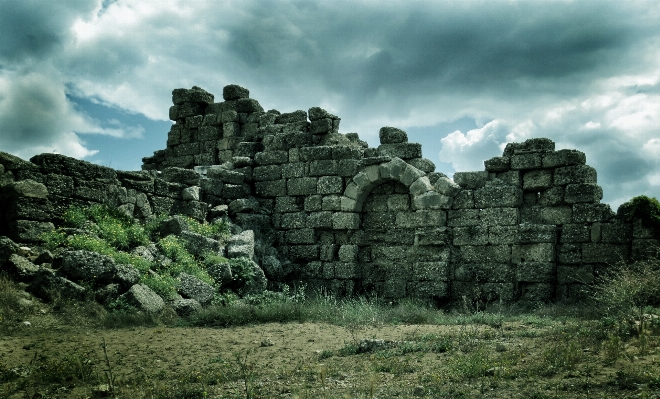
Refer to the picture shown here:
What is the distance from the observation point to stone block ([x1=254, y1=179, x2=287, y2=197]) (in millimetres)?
14938

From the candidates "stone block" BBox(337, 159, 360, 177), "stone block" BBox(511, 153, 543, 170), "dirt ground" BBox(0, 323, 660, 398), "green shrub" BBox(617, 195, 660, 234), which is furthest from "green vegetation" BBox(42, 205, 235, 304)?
"green shrub" BBox(617, 195, 660, 234)

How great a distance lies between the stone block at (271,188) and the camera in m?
14.9

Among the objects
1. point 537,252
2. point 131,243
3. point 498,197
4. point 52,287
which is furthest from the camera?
point 498,197

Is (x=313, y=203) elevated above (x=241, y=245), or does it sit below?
above

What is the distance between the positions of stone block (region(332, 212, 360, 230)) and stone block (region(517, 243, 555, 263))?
3775 millimetres

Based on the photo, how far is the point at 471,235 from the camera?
1266 cm

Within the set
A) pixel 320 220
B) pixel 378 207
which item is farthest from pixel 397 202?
pixel 320 220

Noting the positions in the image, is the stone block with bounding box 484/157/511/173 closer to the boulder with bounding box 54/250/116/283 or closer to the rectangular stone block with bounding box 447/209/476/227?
the rectangular stone block with bounding box 447/209/476/227

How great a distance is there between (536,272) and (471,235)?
Answer: 155 centimetres

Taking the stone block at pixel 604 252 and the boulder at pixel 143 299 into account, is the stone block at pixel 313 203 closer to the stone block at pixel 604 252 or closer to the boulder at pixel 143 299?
the boulder at pixel 143 299

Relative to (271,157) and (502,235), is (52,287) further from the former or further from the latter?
(502,235)

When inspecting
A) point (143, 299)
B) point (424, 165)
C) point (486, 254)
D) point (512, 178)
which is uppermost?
point (424, 165)

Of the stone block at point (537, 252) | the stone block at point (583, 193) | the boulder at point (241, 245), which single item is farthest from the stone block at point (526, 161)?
the boulder at point (241, 245)

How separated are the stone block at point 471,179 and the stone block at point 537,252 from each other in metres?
1.69
